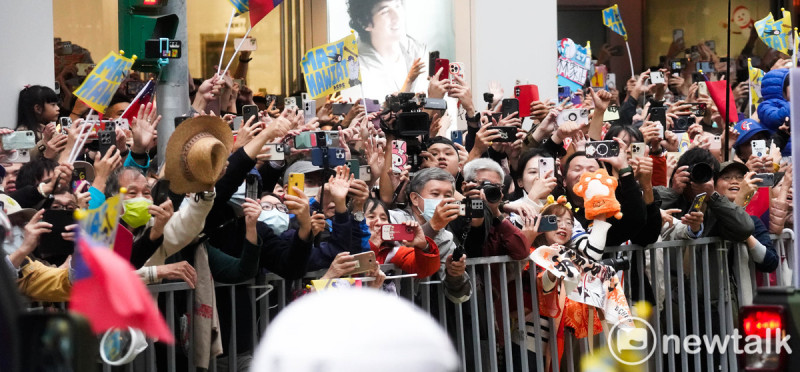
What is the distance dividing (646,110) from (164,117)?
466 cm

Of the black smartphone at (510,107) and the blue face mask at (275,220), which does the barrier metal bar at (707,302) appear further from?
the blue face mask at (275,220)

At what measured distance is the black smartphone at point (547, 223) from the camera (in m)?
7.23

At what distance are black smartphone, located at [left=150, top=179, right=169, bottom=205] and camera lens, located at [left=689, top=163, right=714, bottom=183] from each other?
12.2ft

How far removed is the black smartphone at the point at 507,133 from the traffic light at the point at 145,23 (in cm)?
263

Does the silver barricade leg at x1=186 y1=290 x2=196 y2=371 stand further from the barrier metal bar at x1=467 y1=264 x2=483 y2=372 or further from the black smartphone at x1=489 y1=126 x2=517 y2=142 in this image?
the black smartphone at x1=489 y1=126 x2=517 y2=142

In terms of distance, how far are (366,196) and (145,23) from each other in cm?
165

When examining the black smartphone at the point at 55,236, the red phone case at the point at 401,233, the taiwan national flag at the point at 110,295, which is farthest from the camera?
the red phone case at the point at 401,233

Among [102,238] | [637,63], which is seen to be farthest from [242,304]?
[637,63]

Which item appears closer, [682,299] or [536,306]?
[536,306]

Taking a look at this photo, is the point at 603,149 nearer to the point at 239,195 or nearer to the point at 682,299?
the point at 682,299

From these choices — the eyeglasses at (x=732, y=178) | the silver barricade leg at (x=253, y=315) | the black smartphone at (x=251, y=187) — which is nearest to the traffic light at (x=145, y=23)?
the black smartphone at (x=251, y=187)

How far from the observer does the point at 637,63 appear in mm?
21656

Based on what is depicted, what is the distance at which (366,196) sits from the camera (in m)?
6.92

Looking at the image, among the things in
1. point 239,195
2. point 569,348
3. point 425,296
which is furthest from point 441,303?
point 239,195
